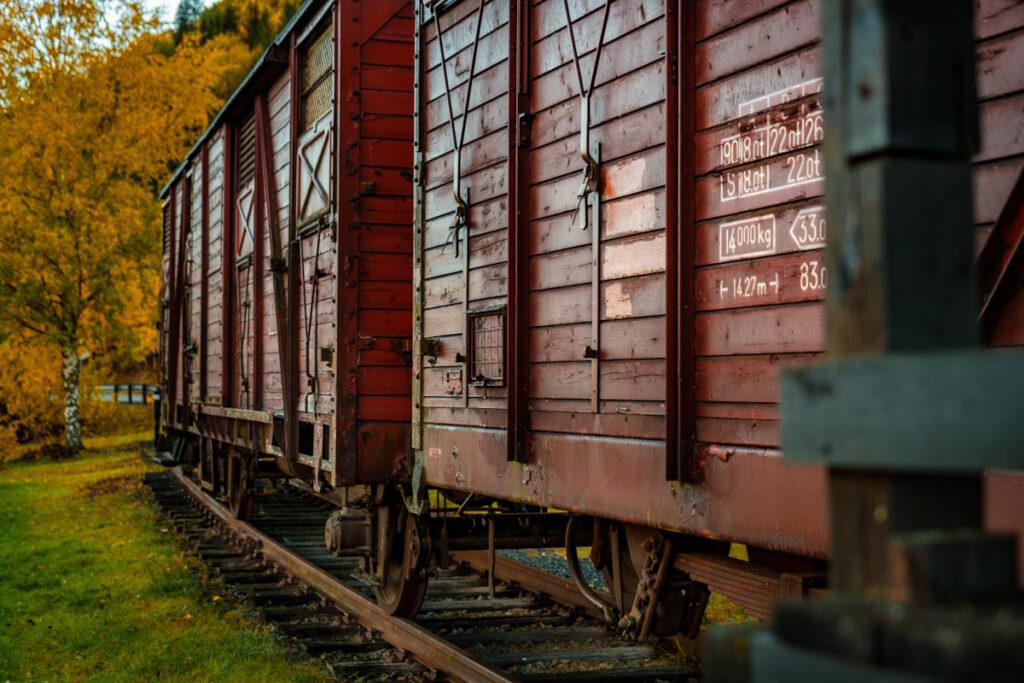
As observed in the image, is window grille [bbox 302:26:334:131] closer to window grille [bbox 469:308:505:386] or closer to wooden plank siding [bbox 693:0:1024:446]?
window grille [bbox 469:308:505:386]

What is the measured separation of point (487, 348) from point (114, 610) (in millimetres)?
4105

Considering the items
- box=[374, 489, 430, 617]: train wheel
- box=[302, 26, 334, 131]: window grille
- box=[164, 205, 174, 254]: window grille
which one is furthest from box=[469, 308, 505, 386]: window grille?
box=[164, 205, 174, 254]: window grille

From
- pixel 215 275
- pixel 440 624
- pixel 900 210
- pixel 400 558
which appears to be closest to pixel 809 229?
pixel 900 210

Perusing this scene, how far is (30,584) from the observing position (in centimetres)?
941

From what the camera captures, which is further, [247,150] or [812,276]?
[247,150]

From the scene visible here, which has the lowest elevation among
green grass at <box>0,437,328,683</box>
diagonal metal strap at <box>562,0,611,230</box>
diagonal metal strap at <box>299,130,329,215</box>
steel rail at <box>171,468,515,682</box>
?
green grass at <box>0,437,328,683</box>

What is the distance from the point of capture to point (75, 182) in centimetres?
2145

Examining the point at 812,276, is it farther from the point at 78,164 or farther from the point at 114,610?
the point at 78,164

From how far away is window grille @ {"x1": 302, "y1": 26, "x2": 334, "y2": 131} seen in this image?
8.06 meters

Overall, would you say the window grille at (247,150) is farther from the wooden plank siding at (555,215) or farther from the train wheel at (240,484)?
the wooden plank siding at (555,215)

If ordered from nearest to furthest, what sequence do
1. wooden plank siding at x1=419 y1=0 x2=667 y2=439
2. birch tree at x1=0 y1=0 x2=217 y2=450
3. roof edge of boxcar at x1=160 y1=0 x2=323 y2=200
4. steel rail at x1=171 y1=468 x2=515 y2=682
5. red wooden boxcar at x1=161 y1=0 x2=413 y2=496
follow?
1. wooden plank siding at x1=419 y1=0 x2=667 y2=439
2. steel rail at x1=171 y1=468 x2=515 y2=682
3. red wooden boxcar at x1=161 y1=0 x2=413 y2=496
4. roof edge of boxcar at x1=160 y1=0 x2=323 y2=200
5. birch tree at x1=0 y1=0 x2=217 y2=450

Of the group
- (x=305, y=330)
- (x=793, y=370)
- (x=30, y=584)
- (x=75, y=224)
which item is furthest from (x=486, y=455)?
(x=75, y=224)

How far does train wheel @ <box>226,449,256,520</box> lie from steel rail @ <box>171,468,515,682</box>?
33 centimetres

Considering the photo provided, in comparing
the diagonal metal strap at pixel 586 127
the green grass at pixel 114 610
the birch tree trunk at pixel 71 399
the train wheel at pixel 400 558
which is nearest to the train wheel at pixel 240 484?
the green grass at pixel 114 610
